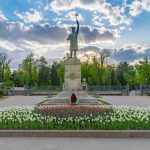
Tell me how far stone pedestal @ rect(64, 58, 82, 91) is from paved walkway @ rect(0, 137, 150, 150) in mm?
23758

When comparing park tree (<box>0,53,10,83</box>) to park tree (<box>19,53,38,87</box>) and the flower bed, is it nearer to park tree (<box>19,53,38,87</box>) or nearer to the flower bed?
park tree (<box>19,53,38,87</box>)

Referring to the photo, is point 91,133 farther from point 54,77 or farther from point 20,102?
point 54,77

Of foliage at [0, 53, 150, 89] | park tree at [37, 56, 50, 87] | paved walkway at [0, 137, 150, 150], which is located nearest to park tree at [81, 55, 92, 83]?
foliage at [0, 53, 150, 89]

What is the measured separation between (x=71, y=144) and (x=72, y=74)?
2469 cm

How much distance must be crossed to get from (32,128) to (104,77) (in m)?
59.7

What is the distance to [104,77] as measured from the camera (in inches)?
2712

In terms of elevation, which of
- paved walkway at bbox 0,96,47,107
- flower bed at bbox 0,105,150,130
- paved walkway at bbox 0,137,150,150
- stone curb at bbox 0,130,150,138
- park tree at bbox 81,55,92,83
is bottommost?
paved walkway at bbox 0,96,47,107

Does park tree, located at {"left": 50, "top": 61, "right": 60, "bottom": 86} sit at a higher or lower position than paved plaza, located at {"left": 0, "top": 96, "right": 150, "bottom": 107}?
higher

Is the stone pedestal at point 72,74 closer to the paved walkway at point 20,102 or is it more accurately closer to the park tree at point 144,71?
the paved walkway at point 20,102

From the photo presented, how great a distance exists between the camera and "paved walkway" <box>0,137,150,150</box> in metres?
7.88

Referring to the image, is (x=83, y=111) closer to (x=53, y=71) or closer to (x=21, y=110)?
(x=21, y=110)

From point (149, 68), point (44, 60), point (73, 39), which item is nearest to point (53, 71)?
point (44, 60)

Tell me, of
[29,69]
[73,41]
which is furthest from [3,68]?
[73,41]

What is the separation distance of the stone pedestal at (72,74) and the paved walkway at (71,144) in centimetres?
2376
